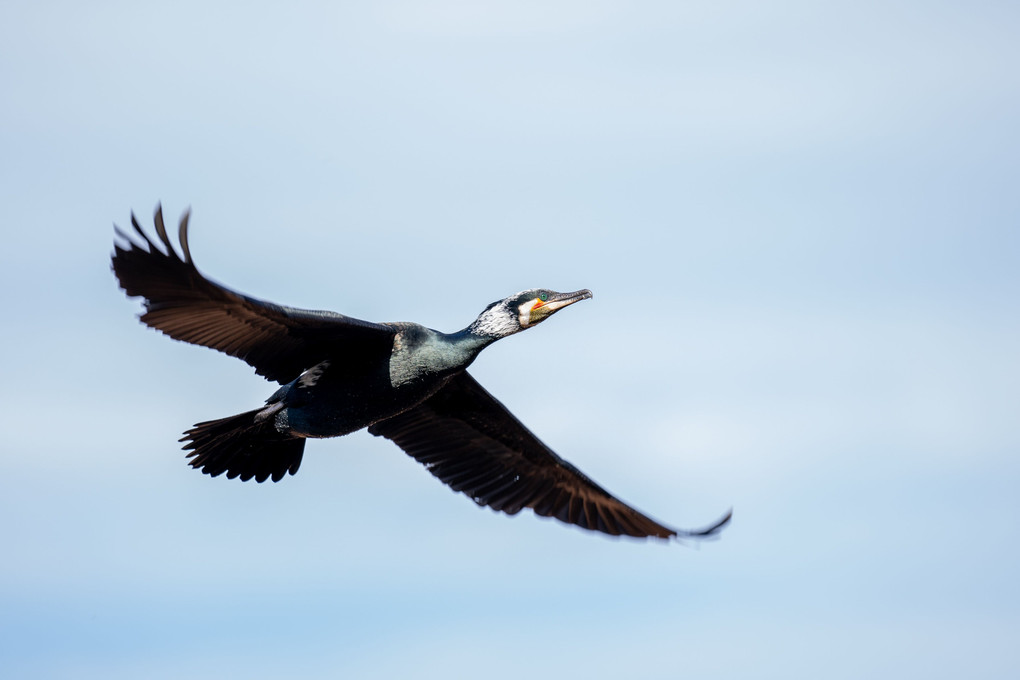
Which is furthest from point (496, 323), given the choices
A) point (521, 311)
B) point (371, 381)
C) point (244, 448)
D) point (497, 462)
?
point (244, 448)

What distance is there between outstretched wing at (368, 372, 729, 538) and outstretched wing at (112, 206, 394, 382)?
75.6 inches

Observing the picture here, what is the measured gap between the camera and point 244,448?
1496cm

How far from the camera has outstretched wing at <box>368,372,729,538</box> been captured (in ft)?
52.3

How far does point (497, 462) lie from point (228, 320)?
13.3 feet

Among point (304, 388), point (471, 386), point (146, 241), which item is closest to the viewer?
point (146, 241)

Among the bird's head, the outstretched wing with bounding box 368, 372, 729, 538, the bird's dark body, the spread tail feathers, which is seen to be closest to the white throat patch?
the bird's head

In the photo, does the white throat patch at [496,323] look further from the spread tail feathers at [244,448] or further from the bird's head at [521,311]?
the spread tail feathers at [244,448]

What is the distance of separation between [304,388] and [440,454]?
240 cm

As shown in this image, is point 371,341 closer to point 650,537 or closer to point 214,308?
point 214,308

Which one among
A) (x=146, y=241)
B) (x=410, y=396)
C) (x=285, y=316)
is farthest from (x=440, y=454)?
(x=146, y=241)

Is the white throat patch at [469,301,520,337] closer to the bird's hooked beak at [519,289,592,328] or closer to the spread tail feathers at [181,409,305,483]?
the bird's hooked beak at [519,289,592,328]

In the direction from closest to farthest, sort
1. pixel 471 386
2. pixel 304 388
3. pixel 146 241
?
pixel 146 241 < pixel 304 388 < pixel 471 386

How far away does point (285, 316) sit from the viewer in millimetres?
12945

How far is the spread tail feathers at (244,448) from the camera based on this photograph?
14.6m
